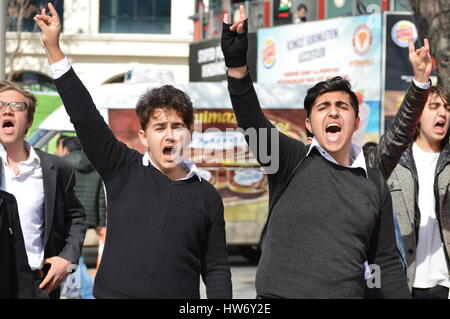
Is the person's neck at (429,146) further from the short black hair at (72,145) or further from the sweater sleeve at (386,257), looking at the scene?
the short black hair at (72,145)

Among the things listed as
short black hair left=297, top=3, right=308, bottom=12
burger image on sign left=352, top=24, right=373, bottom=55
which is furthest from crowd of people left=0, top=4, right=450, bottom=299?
short black hair left=297, top=3, right=308, bottom=12

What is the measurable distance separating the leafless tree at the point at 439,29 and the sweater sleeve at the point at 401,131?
5.99ft

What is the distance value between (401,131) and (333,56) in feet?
40.8

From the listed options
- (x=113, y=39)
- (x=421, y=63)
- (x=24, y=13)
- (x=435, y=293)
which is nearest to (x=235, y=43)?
(x=421, y=63)

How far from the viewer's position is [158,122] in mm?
3943

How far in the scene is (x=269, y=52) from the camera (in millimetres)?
18844

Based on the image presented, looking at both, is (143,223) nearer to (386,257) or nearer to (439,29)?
(386,257)

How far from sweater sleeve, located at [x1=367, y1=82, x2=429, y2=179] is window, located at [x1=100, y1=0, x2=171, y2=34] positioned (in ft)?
87.0

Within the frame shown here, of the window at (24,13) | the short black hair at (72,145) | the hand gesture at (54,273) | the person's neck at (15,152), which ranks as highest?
the window at (24,13)

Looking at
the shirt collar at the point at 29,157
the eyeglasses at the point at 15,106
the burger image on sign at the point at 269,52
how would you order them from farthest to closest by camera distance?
the burger image on sign at the point at 269,52 < the shirt collar at the point at 29,157 < the eyeglasses at the point at 15,106

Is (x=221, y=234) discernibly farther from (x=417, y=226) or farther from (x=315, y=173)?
(x=417, y=226)

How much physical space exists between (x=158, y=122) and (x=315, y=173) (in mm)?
700

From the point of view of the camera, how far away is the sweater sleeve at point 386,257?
391 centimetres

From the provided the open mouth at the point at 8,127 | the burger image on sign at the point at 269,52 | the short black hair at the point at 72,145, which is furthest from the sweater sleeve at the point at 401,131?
the burger image on sign at the point at 269,52
